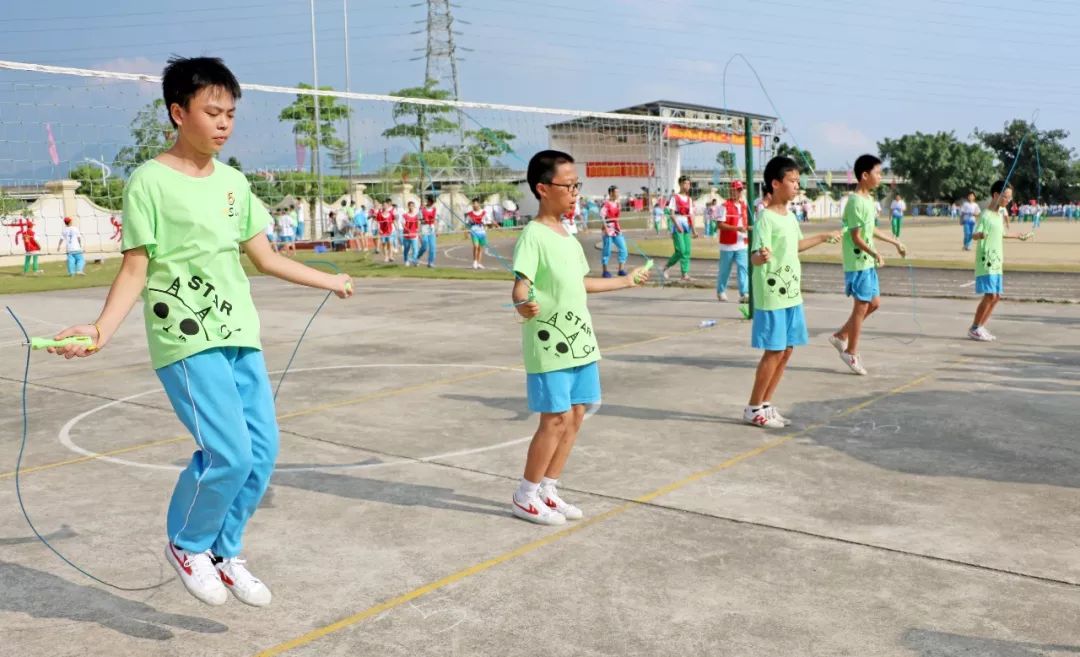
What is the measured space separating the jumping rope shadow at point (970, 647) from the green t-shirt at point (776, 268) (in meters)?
3.66

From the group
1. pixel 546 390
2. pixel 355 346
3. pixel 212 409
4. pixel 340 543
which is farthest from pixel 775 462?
pixel 355 346

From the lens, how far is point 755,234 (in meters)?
6.97

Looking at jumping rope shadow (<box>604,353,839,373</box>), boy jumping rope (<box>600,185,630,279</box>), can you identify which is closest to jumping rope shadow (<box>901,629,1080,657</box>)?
jumping rope shadow (<box>604,353,839,373</box>)

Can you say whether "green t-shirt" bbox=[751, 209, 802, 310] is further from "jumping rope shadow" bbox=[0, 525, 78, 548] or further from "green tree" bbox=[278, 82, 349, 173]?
"green tree" bbox=[278, 82, 349, 173]

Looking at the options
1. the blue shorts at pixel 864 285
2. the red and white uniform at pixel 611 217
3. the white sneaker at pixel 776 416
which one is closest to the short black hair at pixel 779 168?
the white sneaker at pixel 776 416

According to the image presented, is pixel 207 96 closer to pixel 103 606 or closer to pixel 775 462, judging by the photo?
pixel 103 606

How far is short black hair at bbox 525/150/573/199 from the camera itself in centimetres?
497

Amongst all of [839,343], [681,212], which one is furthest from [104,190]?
[839,343]

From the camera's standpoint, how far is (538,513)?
15.8 feet

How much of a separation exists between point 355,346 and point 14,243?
90.7 ft

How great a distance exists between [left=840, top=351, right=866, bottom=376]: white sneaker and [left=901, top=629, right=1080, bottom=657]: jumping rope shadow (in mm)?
5446

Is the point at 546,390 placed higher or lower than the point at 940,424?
higher

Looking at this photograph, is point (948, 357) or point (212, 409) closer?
point (212, 409)

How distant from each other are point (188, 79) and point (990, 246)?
31.3 feet
